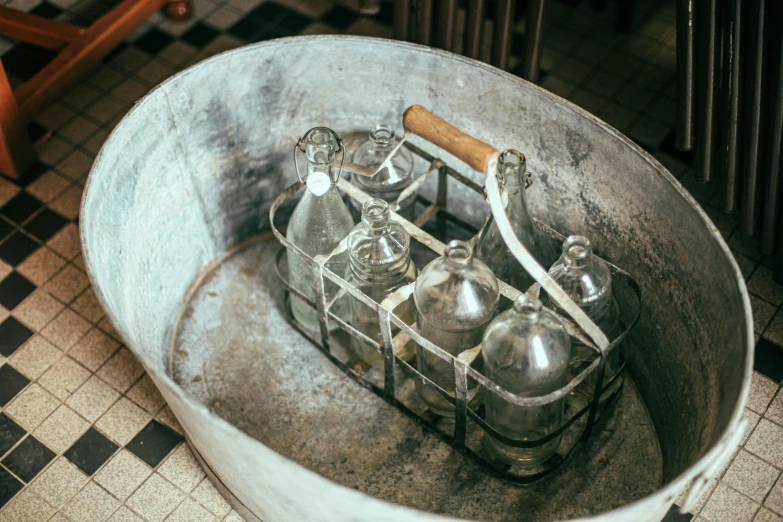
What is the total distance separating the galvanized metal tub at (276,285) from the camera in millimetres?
896

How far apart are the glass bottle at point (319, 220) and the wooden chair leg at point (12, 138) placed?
0.52 m

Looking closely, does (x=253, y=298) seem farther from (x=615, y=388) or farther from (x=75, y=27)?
(x=75, y=27)

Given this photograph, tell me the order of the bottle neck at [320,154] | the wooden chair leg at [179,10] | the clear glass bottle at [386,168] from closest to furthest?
the bottle neck at [320,154] → the clear glass bottle at [386,168] → the wooden chair leg at [179,10]

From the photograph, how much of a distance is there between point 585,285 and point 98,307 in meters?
0.69

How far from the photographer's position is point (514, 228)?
0.98 metres

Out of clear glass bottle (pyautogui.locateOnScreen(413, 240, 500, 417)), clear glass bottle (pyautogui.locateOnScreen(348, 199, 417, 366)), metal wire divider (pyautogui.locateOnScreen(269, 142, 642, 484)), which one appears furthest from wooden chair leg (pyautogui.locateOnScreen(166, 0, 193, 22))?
clear glass bottle (pyautogui.locateOnScreen(413, 240, 500, 417))

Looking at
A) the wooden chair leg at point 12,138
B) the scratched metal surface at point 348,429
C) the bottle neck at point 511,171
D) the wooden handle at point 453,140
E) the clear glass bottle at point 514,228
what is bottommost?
the scratched metal surface at point 348,429

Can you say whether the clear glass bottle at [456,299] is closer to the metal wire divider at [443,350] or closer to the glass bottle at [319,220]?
the metal wire divider at [443,350]

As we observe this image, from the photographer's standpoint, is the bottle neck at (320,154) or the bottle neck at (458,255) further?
the bottle neck at (320,154)

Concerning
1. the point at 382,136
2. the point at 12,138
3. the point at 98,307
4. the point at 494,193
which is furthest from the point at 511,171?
the point at 12,138

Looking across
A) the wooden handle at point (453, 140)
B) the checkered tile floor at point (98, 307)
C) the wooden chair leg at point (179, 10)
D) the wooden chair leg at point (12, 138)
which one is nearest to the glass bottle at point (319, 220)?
the wooden handle at point (453, 140)

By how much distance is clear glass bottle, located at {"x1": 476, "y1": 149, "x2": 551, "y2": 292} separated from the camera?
2.97 ft

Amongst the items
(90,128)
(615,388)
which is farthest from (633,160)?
(90,128)

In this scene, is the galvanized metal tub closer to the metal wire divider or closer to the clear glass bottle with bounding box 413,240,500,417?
the metal wire divider
